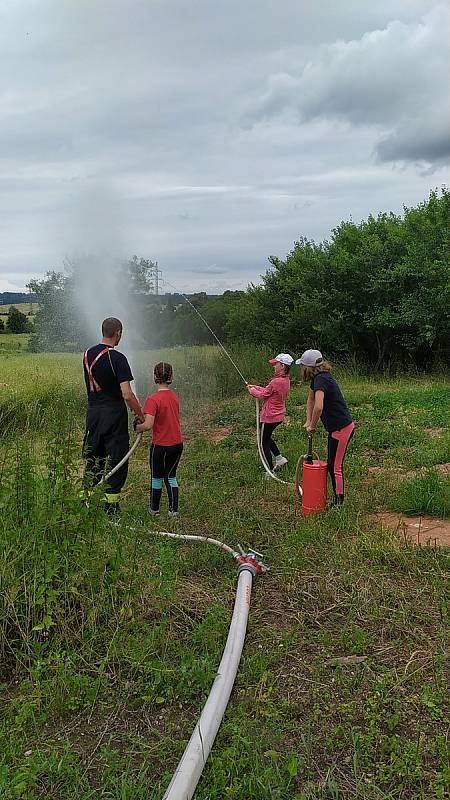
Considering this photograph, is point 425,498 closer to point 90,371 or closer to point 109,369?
point 109,369

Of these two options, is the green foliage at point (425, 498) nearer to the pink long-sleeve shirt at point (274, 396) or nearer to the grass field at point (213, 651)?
the grass field at point (213, 651)

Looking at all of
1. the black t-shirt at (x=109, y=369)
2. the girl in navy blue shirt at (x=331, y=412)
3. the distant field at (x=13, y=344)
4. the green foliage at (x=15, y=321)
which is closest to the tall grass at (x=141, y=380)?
the black t-shirt at (x=109, y=369)

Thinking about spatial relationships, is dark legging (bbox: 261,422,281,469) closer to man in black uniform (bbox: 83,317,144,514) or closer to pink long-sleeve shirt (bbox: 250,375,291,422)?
pink long-sleeve shirt (bbox: 250,375,291,422)

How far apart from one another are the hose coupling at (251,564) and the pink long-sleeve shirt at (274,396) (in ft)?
9.16

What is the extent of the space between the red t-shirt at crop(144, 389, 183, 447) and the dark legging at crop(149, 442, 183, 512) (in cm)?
6

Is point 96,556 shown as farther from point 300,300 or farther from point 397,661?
point 300,300

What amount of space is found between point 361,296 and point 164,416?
12.6 metres

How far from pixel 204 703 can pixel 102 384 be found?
9.18 feet

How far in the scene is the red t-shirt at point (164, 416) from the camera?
17.4ft

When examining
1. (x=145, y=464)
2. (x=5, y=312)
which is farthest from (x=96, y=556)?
(x=5, y=312)

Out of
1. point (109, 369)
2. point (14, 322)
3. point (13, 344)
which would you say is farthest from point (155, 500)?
point (14, 322)

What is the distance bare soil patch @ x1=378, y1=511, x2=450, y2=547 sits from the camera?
15.3ft

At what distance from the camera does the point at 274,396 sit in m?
6.84

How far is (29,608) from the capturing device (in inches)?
129
